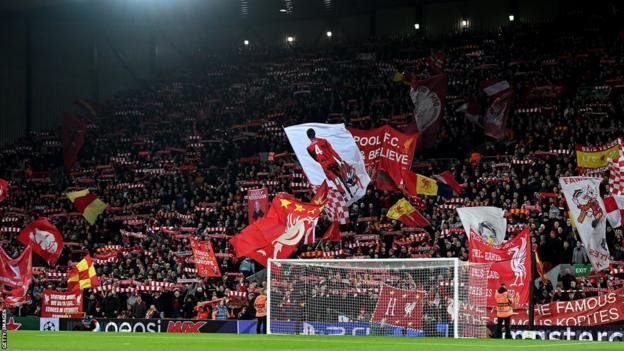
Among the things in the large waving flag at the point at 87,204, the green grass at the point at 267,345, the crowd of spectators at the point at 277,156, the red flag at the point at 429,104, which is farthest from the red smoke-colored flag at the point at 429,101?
the green grass at the point at 267,345

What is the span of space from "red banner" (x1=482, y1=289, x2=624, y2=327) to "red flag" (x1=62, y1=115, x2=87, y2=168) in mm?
32034

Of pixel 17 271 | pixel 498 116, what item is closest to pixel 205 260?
pixel 17 271

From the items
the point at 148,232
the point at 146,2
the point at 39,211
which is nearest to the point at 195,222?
the point at 148,232

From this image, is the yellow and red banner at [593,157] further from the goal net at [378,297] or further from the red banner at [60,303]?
the red banner at [60,303]

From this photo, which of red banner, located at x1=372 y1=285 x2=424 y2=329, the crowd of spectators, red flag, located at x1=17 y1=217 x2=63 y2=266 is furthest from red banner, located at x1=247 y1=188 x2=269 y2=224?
red banner, located at x1=372 y1=285 x2=424 y2=329

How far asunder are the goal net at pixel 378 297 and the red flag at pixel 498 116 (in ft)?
48.5

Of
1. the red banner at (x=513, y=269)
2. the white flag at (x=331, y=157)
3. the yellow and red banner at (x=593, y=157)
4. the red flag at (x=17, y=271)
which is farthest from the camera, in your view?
the red flag at (x=17, y=271)

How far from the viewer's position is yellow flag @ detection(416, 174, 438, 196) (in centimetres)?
3678

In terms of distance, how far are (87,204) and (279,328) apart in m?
20.0

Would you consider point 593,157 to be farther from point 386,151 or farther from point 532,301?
point 532,301

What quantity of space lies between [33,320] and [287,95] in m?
23.3

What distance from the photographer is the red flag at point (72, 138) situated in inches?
2136

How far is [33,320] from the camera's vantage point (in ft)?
115

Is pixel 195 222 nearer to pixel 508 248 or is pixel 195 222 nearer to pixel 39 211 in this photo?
pixel 39 211
